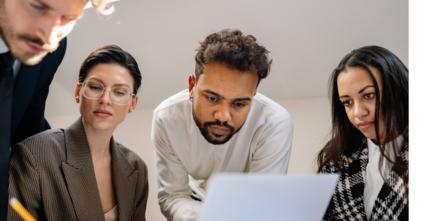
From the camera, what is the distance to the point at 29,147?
1.12m

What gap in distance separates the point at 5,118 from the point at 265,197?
0.59 metres

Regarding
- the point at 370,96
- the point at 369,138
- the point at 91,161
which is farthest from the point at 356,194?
the point at 91,161

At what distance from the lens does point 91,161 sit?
3.84 ft

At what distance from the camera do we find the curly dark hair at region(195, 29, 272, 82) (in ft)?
3.87

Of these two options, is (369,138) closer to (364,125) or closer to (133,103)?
(364,125)

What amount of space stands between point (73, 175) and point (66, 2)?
429 mm

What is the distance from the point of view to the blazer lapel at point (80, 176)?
3.68 ft

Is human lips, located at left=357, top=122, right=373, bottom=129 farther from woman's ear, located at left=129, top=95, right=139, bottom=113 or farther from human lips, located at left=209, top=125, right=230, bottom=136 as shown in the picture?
woman's ear, located at left=129, top=95, right=139, bottom=113

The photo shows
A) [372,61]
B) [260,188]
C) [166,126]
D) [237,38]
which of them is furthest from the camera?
[166,126]

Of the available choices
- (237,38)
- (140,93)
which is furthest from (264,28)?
(140,93)

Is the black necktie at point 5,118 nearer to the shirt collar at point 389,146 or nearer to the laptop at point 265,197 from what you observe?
the laptop at point 265,197

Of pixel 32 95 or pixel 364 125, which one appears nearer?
pixel 364 125

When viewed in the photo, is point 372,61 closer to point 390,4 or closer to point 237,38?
point 390,4

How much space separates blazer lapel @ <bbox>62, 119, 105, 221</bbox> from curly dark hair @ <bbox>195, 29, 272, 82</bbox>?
13.6 inches
